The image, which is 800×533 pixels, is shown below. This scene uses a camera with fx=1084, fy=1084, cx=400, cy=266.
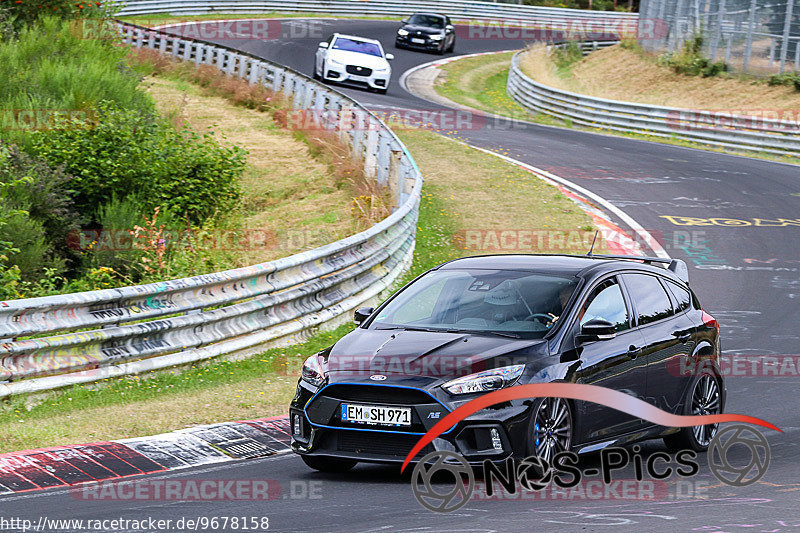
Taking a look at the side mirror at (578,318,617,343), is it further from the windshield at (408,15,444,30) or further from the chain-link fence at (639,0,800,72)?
the windshield at (408,15,444,30)

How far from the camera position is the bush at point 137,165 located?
17.7 m

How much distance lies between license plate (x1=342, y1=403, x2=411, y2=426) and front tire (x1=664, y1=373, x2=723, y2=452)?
2523 millimetres

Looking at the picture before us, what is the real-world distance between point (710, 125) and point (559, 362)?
81.8 ft

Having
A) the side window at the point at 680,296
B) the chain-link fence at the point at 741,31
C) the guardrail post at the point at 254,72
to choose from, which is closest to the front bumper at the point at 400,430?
the side window at the point at 680,296

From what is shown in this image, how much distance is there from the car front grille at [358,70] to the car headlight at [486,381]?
27.7 metres

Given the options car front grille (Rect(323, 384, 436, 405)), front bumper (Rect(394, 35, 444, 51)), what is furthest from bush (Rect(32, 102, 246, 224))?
front bumper (Rect(394, 35, 444, 51))

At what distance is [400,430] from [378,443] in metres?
0.20

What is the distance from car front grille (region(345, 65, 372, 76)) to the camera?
111 ft

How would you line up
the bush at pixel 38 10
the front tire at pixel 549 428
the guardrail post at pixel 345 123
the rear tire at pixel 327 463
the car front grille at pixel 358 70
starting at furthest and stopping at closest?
the car front grille at pixel 358 70 < the bush at pixel 38 10 < the guardrail post at pixel 345 123 < the rear tire at pixel 327 463 < the front tire at pixel 549 428

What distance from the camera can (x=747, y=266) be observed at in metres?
17.3

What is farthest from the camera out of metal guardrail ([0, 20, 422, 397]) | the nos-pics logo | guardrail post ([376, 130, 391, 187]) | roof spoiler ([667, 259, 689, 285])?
guardrail post ([376, 130, 391, 187])

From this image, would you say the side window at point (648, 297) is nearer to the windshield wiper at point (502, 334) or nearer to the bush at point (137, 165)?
the windshield wiper at point (502, 334)

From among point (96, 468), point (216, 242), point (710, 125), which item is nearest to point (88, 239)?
point (216, 242)

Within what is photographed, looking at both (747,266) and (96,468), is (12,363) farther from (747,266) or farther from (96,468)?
(747,266)
